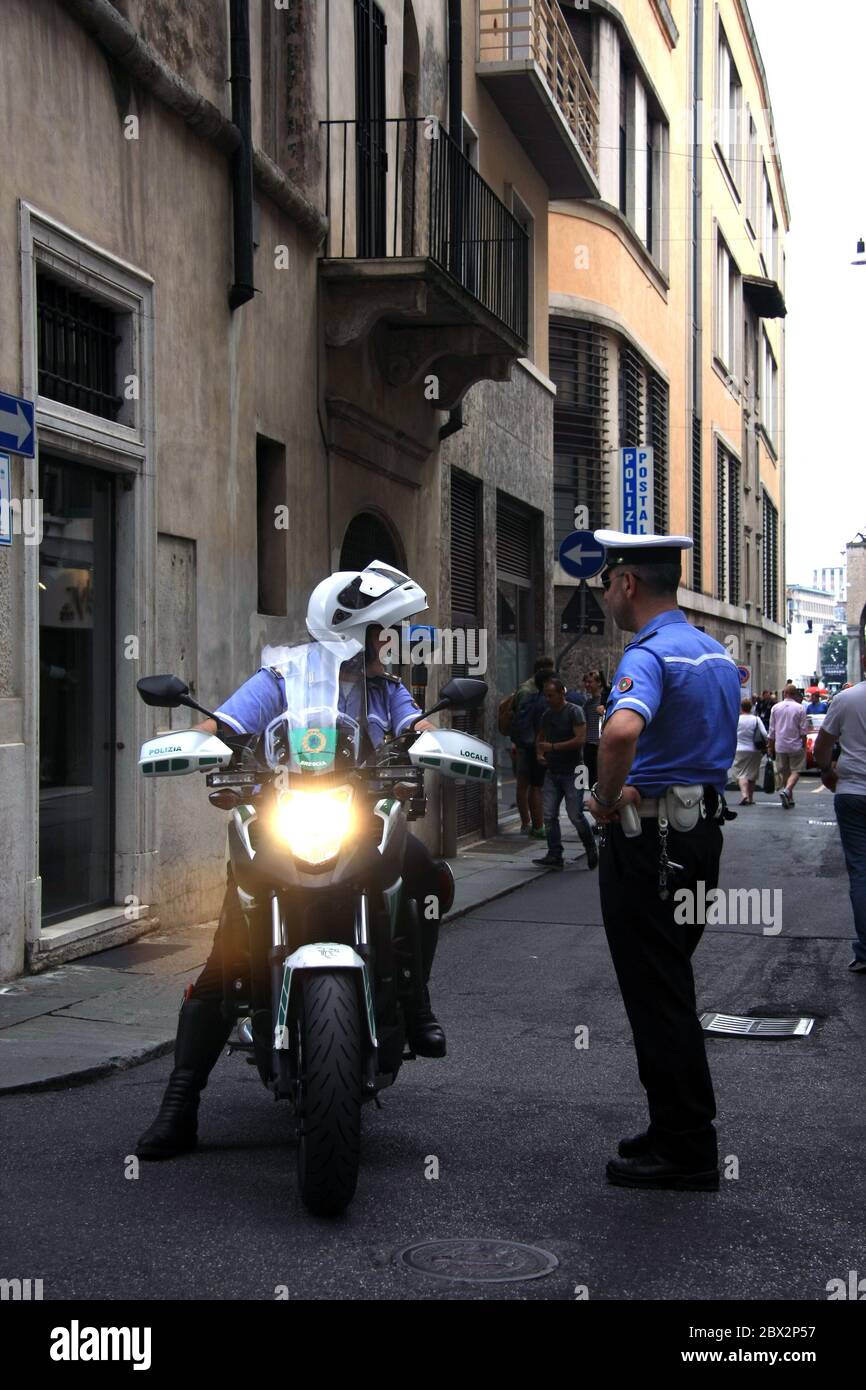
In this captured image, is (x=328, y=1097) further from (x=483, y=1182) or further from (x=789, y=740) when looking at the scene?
(x=789, y=740)

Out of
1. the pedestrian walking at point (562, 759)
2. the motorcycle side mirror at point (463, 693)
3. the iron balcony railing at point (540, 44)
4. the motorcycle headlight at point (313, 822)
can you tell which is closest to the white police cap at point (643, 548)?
the motorcycle side mirror at point (463, 693)

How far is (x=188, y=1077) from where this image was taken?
16.5ft

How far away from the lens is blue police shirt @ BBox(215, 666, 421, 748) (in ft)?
16.2

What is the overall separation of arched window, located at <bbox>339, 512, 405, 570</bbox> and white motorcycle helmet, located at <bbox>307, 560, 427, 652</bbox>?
27.0 feet

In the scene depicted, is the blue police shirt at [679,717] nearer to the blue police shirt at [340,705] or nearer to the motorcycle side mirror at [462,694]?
the motorcycle side mirror at [462,694]

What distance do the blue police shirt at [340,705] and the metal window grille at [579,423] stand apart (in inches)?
832

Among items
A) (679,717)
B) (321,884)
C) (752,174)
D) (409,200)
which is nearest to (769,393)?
(752,174)

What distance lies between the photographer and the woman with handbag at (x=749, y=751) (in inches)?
895

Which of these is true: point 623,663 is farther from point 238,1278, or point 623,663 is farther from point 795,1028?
point 795,1028

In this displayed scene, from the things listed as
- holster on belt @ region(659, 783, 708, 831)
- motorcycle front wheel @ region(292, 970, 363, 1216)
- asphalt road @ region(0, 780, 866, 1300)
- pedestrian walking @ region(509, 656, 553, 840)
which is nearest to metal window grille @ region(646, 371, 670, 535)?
pedestrian walking @ region(509, 656, 553, 840)

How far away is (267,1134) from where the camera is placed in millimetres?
5230

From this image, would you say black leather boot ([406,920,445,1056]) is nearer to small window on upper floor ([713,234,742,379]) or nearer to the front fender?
the front fender

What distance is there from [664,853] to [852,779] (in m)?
4.46

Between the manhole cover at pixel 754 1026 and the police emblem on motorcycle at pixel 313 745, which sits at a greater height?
the police emblem on motorcycle at pixel 313 745
